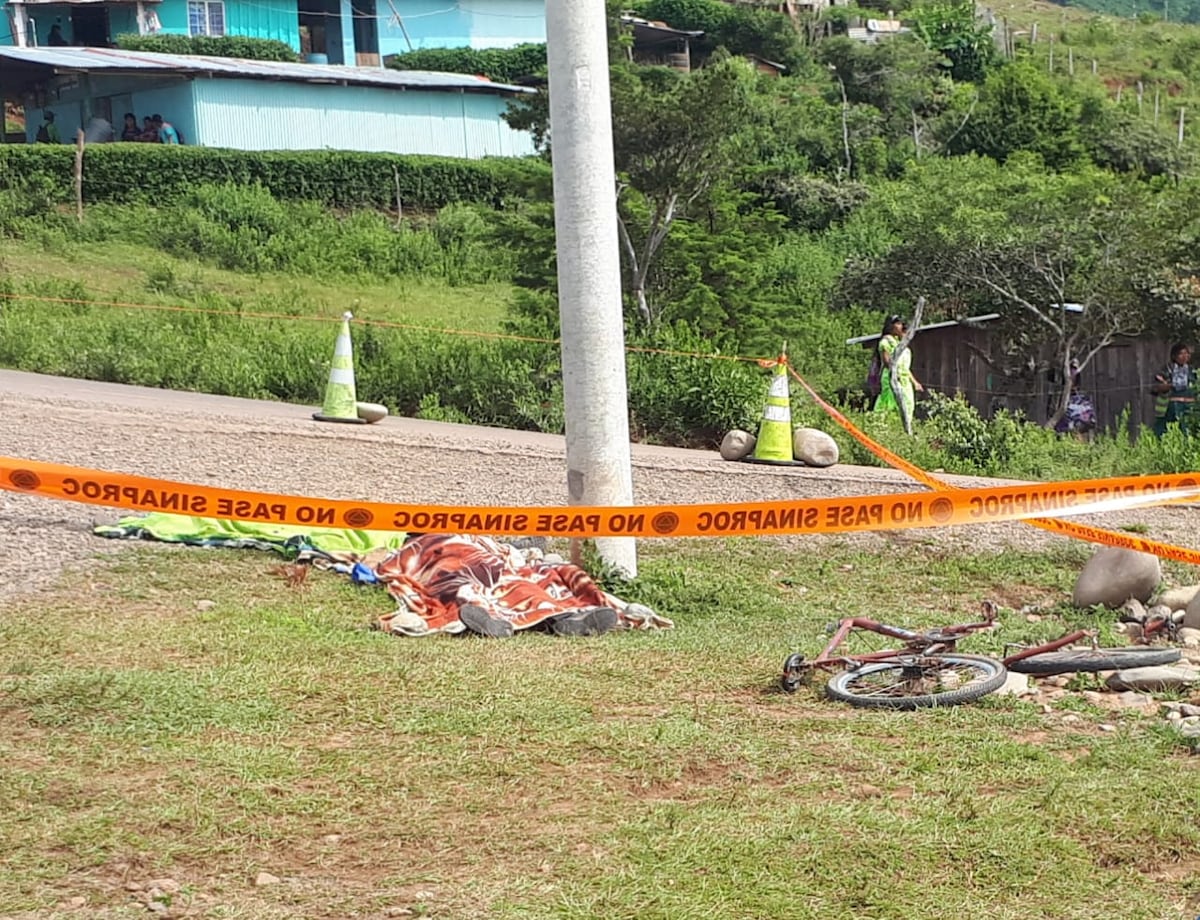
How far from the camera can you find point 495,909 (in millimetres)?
4312

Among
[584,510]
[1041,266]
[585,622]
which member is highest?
[1041,266]

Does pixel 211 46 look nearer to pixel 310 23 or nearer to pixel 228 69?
pixel 310 23

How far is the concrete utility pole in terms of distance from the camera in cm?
885

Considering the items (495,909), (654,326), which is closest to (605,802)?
(495,909)

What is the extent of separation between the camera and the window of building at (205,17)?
48031 mm

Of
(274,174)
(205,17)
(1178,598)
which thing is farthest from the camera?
(205,17)

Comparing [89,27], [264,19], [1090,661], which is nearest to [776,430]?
[1090,661]

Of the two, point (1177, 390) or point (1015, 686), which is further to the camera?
point (1177, 390)

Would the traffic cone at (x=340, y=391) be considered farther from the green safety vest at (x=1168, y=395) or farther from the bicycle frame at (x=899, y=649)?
the green safety vest at (x=1168, y=395)

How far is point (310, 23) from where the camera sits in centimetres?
5119

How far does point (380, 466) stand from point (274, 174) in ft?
79.5

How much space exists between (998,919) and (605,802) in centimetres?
137

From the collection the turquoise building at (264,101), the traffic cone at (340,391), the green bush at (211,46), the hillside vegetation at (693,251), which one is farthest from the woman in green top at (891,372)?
the green bush at (211,46)

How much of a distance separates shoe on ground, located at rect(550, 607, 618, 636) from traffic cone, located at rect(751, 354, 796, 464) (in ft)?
17.6
